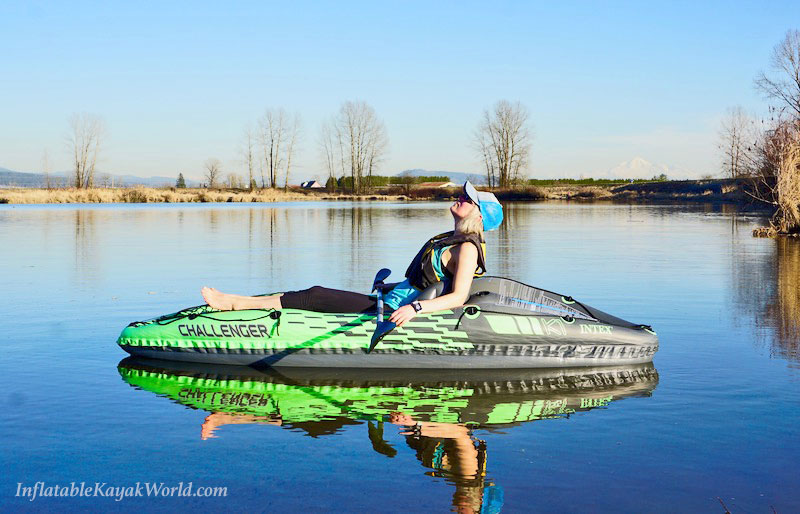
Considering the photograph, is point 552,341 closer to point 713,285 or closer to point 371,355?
point 371,355

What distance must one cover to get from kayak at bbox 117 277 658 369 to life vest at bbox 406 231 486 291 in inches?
6.1

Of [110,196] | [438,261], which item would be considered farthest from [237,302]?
[110,196]

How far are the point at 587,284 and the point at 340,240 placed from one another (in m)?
11.2

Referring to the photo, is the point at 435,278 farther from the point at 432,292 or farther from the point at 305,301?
the point at 305,301

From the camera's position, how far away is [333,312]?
8.20 m

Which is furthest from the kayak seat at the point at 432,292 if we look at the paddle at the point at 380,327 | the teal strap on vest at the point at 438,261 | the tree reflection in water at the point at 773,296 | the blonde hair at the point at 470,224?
the tree reflection in water at the point at 773,296

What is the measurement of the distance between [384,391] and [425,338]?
787 mm

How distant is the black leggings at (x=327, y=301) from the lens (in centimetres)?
821

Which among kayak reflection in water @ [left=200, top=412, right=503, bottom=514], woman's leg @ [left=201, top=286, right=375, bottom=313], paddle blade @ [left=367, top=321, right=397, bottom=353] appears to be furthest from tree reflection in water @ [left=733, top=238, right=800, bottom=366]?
woman's leg @ [left=201, top=286, right=375, bottom=313]

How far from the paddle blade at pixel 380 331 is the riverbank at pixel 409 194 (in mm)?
44397

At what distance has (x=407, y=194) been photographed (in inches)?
3307

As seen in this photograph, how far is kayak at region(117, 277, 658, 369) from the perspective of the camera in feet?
25.7

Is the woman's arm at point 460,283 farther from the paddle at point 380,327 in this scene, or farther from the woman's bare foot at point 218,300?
the woman's bare foot at point 218,300

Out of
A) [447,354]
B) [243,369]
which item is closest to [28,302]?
[243,369]
